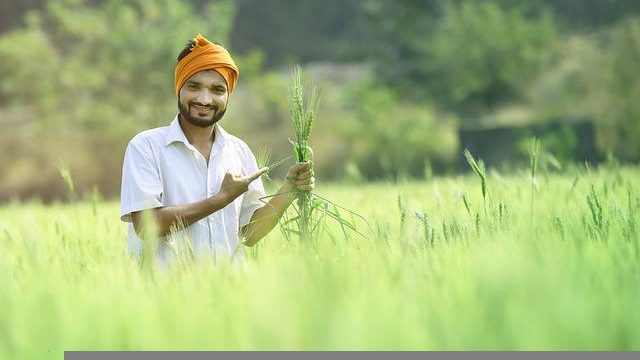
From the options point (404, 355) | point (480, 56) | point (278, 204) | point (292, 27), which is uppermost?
point (292, 27)

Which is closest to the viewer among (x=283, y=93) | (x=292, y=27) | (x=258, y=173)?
(x=258, y=173)

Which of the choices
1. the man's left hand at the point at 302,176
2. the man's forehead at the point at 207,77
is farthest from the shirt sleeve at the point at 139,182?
the man's left hand at the point at 302,176

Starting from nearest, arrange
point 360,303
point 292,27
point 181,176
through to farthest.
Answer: point 360,303, point 181,176, point 292,27

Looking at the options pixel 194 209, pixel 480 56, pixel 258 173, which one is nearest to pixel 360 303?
pixel 258 173

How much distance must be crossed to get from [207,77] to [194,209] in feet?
1.16

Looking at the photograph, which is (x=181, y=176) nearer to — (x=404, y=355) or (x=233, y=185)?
(x=233, y=185)

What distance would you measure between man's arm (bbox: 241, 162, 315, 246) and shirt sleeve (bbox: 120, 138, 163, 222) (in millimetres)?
275

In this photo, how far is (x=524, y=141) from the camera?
14.1m

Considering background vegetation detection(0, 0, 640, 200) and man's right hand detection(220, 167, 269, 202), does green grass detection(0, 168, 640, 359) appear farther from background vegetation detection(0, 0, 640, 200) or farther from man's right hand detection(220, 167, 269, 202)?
background vegetation detection(0, 0, 640, 200)

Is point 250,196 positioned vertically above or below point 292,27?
below

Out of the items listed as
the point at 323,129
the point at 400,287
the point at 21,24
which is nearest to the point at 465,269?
the point at 400,287

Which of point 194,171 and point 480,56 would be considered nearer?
point 194,171

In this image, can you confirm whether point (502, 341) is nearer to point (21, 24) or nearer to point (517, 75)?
point (517, 75)

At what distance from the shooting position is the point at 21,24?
25.0 metres
